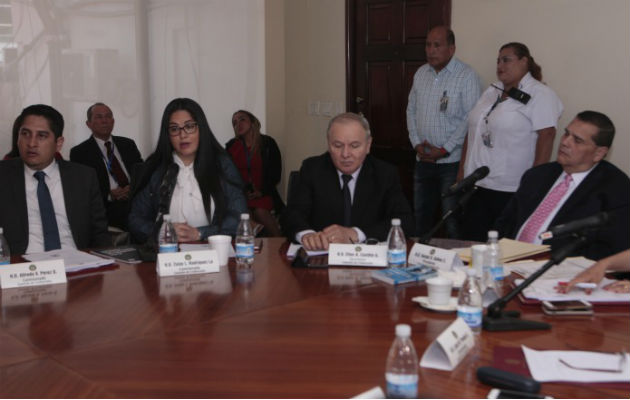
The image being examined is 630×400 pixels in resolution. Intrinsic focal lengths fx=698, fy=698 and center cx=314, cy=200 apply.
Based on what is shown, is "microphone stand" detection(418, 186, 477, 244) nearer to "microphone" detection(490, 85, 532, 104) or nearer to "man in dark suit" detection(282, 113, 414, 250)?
"man in dark suit" detection(282, 113, 414, 250)

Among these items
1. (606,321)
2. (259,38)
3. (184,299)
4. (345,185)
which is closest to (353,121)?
(345,185)

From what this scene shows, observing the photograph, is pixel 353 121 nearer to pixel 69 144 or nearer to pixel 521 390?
pixel 521 390

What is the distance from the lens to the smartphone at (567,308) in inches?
84.4

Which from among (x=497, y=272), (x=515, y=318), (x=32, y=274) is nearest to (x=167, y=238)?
(x=32, y=274)

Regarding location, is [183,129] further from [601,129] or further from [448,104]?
[448,104]

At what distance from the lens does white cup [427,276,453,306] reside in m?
2.19

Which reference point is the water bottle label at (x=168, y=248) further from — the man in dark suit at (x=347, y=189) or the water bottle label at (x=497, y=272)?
the water bottle label at (x=497, y=272)

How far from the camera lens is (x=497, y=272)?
249 centimetres

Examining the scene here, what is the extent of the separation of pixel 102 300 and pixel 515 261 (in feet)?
5.17

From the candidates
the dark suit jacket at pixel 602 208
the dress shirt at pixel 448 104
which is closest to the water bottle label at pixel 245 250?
the dark suit jacket at pixel 602 208

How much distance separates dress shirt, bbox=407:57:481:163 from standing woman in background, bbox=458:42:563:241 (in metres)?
0.38

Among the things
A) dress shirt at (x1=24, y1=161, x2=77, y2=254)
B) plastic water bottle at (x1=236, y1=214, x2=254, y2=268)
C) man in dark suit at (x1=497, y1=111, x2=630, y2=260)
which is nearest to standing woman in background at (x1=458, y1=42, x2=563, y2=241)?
man in dark suit at (x1=497, y1=111, x2=630, y2=260)

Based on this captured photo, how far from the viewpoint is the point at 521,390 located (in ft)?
5.16

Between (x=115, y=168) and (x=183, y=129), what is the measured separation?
213cm
